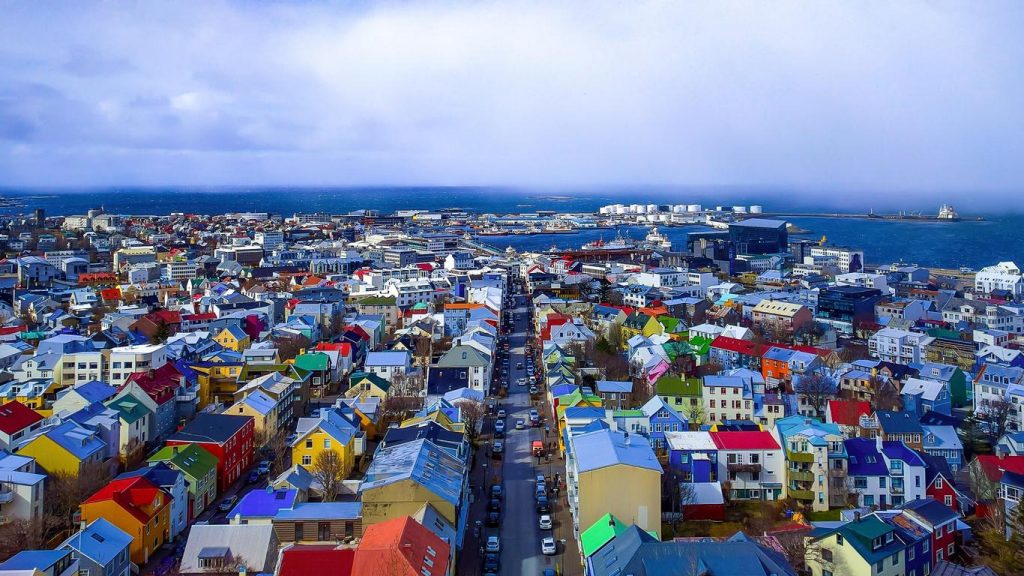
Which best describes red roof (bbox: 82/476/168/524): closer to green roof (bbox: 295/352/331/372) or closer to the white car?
the white car

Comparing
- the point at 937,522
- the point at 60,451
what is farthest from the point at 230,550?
the point at 937,522

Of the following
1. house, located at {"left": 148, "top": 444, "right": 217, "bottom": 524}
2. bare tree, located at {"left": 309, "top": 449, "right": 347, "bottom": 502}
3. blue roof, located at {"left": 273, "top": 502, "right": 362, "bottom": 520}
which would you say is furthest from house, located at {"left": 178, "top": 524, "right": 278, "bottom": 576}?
house, located at {"left": 148, "top": 444, "right": 217, "bottom": 524}

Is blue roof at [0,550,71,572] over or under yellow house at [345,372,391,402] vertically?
over

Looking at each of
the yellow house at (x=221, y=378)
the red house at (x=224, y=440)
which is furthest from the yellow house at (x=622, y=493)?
the yellow house at (x=221, y=378)

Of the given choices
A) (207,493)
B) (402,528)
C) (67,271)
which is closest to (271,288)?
(67,271)

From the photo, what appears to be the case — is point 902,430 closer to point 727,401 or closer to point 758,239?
point 727,401

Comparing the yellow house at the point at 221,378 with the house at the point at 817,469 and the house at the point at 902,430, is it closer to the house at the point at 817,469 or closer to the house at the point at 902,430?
the house at the point at 817,469
